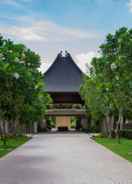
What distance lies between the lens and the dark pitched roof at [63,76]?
77625 mm

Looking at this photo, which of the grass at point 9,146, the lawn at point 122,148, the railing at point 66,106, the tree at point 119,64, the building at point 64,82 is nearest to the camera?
the lawn at point 122,148

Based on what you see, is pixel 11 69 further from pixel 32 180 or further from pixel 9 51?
pixel 32 180

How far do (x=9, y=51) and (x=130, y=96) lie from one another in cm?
629

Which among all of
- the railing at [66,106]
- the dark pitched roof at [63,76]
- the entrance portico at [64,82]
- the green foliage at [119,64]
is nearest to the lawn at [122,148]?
the green foliage at [119,64]

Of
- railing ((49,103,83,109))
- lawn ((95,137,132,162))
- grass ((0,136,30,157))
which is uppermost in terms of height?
railing ((49,103,83,109))

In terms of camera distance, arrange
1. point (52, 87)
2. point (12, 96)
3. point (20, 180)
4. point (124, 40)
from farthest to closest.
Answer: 1. point (52, 87)
2. point (12, 96)
3. point (124, 40)
4. point (20, 180)

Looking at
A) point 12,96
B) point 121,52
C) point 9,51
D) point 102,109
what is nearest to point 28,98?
point 12,96

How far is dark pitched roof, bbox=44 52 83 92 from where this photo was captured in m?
77.6

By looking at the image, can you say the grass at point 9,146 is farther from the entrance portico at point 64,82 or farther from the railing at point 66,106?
the railing at point 66,106

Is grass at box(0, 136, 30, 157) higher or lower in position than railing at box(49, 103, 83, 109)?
lower

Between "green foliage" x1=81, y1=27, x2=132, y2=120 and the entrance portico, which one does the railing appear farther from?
"green foliage" x1=81, y1=27, x2=132, y2=120

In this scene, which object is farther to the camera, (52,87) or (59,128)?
(59,128)

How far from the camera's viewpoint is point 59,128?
89.6 metres

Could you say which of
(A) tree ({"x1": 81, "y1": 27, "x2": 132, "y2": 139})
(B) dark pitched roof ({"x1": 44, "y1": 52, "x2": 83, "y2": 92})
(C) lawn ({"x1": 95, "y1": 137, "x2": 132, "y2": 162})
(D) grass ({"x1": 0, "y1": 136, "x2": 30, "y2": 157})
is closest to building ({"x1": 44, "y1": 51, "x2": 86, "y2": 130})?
(B) dark pitched roof ({"x1": 44, "y1": 52, "x2": 83, "y2": 92})
